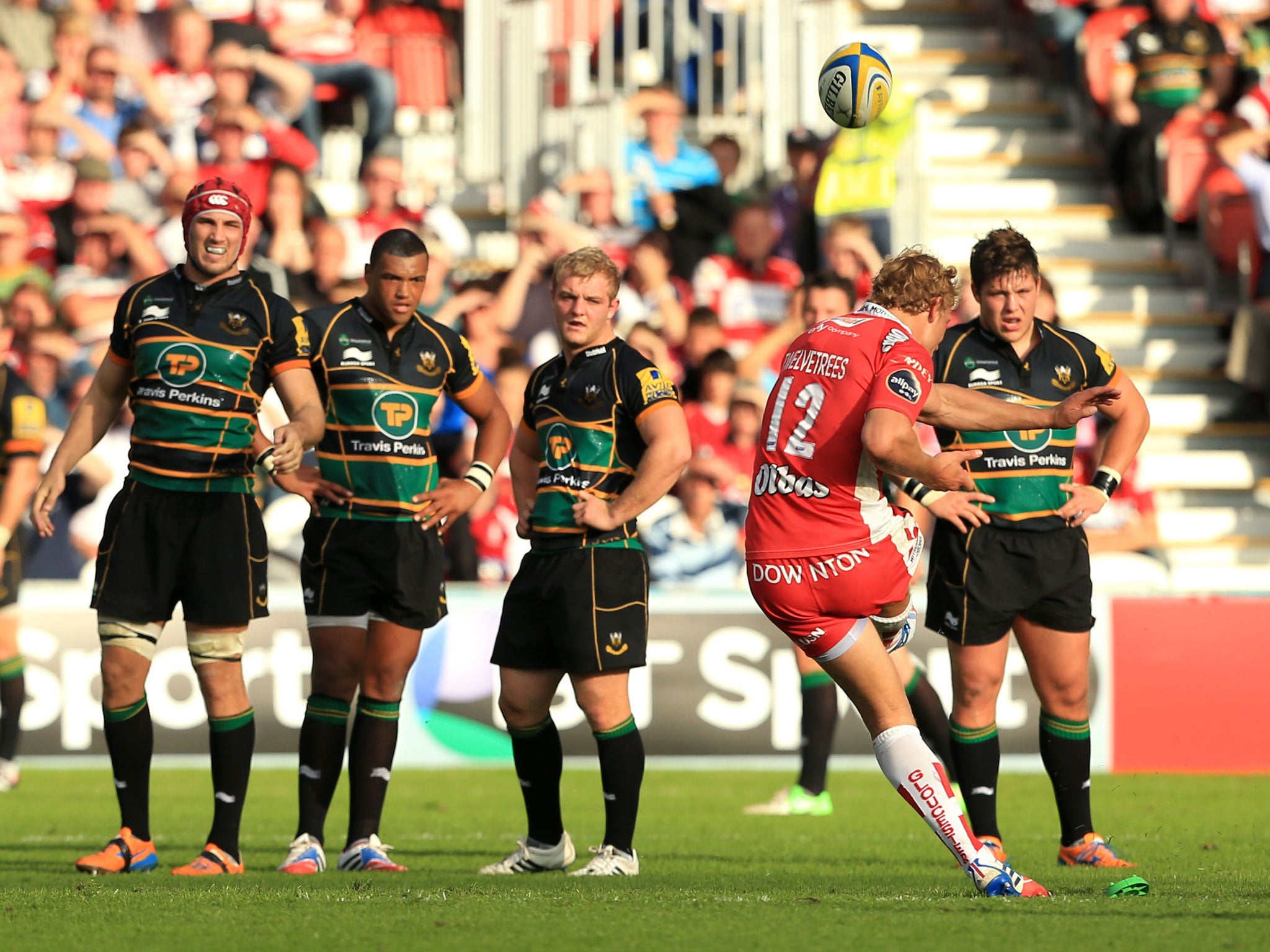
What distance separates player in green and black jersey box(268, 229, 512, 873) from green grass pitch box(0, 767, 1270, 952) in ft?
1.65

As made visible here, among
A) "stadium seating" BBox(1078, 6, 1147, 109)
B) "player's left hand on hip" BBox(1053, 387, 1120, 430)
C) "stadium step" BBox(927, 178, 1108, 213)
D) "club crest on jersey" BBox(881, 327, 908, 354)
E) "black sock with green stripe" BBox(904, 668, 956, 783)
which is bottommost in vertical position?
"black sock with green stripe" BBox(904, 668, 956, 783)

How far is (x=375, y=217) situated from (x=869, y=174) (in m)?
3.97

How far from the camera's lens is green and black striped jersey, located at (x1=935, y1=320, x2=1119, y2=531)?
7.50m

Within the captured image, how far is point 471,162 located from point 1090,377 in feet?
36.9

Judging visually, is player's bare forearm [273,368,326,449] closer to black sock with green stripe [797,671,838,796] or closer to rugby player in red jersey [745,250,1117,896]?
rugby player in red jersey [745,250,1117,896]

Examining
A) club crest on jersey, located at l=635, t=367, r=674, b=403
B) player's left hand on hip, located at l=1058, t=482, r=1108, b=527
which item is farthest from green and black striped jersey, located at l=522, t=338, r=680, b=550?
player's left hand on hip, located at l=1058, t=482, r=1108, b=527

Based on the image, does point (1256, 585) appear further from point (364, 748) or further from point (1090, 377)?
point (364, 748)

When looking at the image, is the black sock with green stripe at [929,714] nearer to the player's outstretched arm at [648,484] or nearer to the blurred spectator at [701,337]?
the player's outstretched arm at [648,484]

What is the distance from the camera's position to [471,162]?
18125mm

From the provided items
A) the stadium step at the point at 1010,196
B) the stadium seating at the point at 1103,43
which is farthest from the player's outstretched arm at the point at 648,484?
the stadium seating at the point at 1103,43

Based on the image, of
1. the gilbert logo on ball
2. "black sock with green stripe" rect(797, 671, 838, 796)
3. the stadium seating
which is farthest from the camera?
the stadium seating

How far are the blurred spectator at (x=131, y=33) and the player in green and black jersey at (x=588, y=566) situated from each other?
11991mm

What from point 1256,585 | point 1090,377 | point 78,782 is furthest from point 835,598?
point 1256,585

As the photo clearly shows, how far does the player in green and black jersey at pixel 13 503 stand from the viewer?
1022 centimetres
